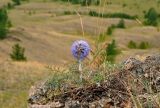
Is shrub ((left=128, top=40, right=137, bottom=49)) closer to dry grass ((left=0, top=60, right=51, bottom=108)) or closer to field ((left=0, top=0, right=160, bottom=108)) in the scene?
field ((left=0, top=0, right=160, bottom=108))

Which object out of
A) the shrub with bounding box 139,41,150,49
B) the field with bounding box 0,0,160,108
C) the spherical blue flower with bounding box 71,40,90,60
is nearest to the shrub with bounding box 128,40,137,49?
the field with bounding box 0,0,160,108

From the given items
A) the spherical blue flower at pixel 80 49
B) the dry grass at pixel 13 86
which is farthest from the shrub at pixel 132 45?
the spherical blue flower at pixel 80 49

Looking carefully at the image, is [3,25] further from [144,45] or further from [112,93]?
[112,93]

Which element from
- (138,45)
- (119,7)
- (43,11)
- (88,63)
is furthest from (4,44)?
(88,63)

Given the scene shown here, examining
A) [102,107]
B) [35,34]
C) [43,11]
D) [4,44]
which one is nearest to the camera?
[102,107]

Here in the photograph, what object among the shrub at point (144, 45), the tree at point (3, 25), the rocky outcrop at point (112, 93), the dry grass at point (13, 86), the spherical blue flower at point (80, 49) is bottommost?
the shrub at point (144, 45)

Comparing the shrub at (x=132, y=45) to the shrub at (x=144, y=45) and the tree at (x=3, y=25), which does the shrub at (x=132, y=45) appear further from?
the tree at (x=3, y=25)

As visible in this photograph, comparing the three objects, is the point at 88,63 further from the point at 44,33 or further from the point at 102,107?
the point at 44,33

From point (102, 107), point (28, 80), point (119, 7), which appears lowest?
point (119, 7)
